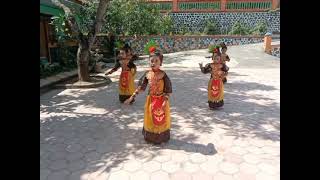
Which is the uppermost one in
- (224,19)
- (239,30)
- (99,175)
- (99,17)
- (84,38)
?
(224,19)

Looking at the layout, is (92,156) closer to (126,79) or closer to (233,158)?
(233,158)

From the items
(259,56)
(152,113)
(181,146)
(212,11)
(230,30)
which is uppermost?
(212,11)

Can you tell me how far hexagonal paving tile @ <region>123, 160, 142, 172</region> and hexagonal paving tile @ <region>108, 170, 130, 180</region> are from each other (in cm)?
11

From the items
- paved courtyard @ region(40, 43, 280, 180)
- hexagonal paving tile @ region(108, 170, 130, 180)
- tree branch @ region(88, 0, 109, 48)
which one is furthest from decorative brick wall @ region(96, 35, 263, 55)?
hexagonal paving tile @ region(108, 170, 130, 180)

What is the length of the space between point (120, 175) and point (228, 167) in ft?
5.27

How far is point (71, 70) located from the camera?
13.6 metres

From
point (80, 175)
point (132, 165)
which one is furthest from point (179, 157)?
point (80, 175)

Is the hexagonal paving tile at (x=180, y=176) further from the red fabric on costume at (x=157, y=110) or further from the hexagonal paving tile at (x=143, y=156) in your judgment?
the red fabric on costume at (x=157, y=110)

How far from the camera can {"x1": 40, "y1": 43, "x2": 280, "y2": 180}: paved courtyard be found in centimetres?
462

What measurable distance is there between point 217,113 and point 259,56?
11.8m

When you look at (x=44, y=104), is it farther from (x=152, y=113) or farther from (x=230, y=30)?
(x=230, y=30)

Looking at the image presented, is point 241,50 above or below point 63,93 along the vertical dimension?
above

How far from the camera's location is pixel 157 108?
5449 mm

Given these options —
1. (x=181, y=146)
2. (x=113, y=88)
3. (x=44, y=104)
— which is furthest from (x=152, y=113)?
(x=113, y=88)
